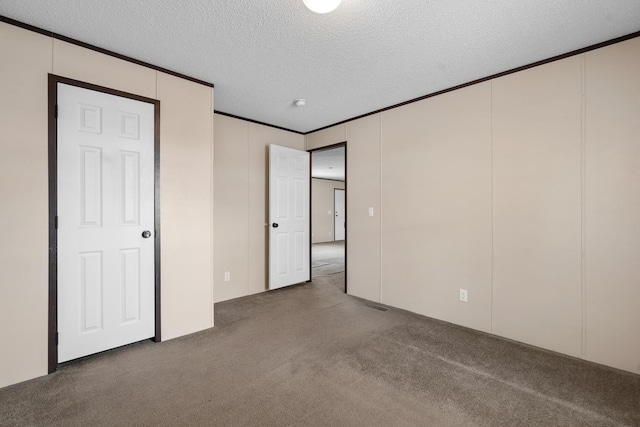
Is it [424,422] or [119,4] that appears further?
[119,4]

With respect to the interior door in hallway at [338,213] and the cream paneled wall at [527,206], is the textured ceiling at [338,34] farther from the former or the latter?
the interior door in hallway at [338,213]

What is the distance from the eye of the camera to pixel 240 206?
403 centimetres

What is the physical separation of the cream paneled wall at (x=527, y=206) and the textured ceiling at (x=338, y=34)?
0.33m

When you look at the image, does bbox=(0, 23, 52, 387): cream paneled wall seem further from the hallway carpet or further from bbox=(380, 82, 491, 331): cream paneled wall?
bbox=(380, 82, 491, 331): cream paneled wall

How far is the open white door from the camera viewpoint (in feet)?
13.8

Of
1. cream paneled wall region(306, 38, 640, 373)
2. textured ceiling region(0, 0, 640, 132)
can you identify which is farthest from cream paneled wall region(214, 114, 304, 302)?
cream paneled wall region(306, 38, 640, 373)

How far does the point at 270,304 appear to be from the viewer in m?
3.68

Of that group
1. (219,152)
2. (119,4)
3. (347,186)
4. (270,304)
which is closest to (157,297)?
(270,304)

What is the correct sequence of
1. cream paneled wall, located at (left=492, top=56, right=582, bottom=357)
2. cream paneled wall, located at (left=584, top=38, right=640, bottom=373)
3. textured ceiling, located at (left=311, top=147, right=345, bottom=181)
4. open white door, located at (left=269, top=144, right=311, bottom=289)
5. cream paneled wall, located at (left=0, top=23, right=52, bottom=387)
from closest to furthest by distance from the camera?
cream paneled wall, located at (left=0, top=23, right=52, bottom=387) < cream paneled wall, located at (left=584, top=38, right=640, bottom=373) < cream paneled wall, located at (left=492, top=56, right=582, bottom=357) < open white door, located at (left=269, top=144, right=311, bottom=289) < textured ceiling, located at (left=311, top=147, right=345, bottom=181)

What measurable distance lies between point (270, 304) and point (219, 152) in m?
2.13

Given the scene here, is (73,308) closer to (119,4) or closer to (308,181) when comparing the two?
(119,4)

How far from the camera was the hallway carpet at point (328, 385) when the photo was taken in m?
1.67

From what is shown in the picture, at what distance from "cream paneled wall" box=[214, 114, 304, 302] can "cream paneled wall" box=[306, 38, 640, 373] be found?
5.71ft

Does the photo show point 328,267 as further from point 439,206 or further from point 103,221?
point 103,221
